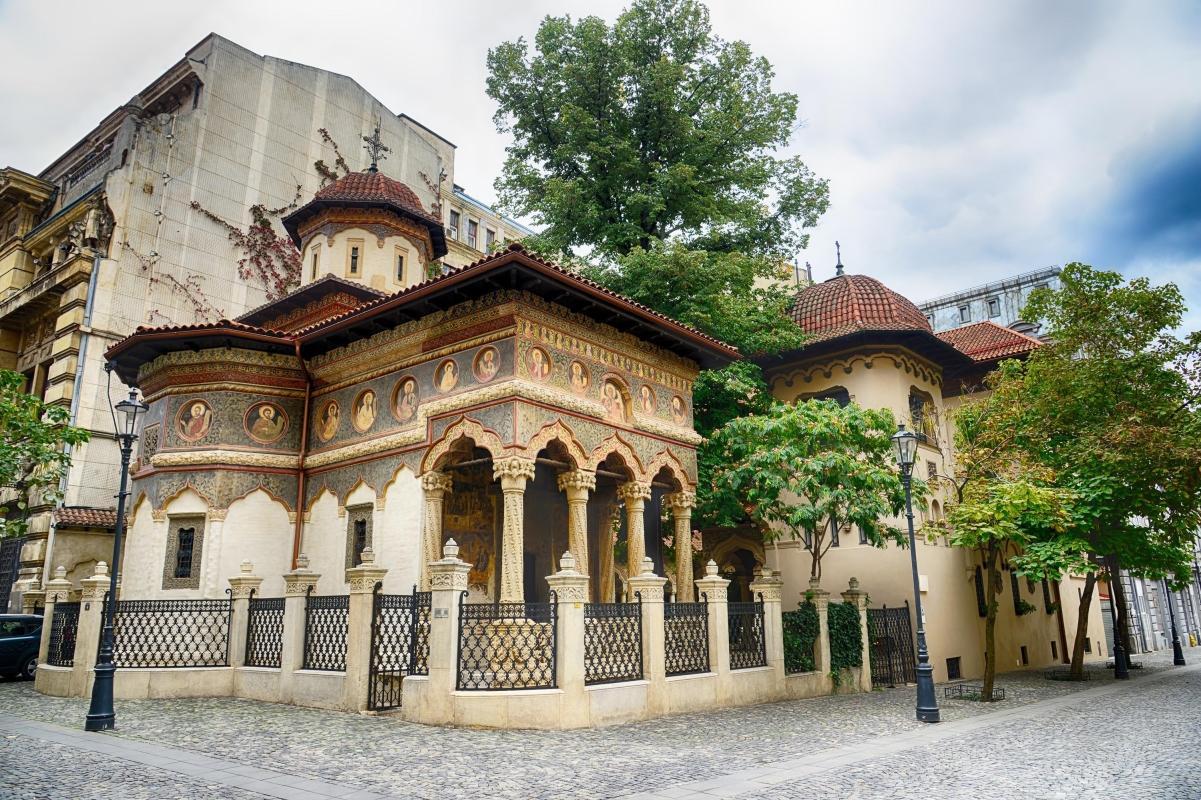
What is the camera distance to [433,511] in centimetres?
1516

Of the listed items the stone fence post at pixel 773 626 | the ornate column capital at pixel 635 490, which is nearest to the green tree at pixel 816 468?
the stone fence post at pixel 773 626

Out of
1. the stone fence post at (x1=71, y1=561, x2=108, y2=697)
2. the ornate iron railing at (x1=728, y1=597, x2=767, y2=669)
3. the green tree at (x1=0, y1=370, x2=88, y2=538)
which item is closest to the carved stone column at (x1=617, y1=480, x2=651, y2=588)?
the ornate iron railing at (x1=728, y1=597, x2=767, y2=669)

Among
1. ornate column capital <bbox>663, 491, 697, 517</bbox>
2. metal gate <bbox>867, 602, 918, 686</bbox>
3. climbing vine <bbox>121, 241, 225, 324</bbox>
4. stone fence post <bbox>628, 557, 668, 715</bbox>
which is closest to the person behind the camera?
stone fence post <bbox>628, 557, 668, 715</bbox>

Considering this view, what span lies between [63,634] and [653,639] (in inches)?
423

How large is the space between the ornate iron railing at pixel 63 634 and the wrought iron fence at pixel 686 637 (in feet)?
33.9

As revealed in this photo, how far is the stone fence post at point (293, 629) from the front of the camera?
43.5 feet

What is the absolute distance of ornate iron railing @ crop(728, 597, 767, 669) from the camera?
48.2ft

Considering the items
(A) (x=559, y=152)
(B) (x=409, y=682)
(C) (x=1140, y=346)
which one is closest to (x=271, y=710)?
(B) (x=409, y=682)

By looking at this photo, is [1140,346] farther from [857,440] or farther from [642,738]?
[642,738]

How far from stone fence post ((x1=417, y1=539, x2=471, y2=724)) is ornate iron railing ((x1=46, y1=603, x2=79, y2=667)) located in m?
7.75

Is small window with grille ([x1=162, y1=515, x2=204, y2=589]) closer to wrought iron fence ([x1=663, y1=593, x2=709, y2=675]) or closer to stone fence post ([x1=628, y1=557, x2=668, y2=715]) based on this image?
stone fence post ([x1=628, y1=557, x2=668, y2=715])

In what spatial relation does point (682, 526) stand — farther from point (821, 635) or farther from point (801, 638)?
point (821, 635)

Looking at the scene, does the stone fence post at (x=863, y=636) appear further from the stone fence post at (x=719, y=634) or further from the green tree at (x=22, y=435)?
the green tree at (x=22, y=435)

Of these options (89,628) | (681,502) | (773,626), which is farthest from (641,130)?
(89,628)
